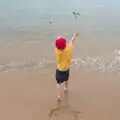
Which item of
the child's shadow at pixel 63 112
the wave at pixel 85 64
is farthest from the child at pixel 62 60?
the wave at pixel 85 64

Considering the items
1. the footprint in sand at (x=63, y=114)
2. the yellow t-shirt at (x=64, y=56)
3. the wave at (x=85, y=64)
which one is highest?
the yellow t-shirt at (x=64, y=56)

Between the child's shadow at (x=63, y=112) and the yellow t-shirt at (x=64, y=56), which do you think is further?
the yellow t-shirt at (x=64, y=56)

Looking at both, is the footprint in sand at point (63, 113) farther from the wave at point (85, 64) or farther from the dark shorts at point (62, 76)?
the wave at point (85, 64)

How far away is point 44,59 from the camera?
23.8 feet

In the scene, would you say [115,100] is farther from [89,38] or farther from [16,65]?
[89,38]

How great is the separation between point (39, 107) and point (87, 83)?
1231 mm

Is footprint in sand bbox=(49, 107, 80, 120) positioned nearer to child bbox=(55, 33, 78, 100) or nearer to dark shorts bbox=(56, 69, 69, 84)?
child bbox=(55, 33, 78, 100)

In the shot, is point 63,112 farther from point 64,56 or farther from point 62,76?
point 64,56

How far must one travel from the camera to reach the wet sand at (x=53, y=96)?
514 cm

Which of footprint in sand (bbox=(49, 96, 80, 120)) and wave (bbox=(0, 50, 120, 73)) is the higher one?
wave (bbox=(0, 50, 120, 73))

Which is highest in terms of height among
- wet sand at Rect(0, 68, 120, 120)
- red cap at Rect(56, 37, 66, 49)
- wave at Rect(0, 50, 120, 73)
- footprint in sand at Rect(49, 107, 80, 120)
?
red cap at Rect(56, 37, 66, 49)

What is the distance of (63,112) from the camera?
17.1ft

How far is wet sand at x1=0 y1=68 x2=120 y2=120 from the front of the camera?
5137 mm

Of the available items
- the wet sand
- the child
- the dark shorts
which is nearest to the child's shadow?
the wet sand
